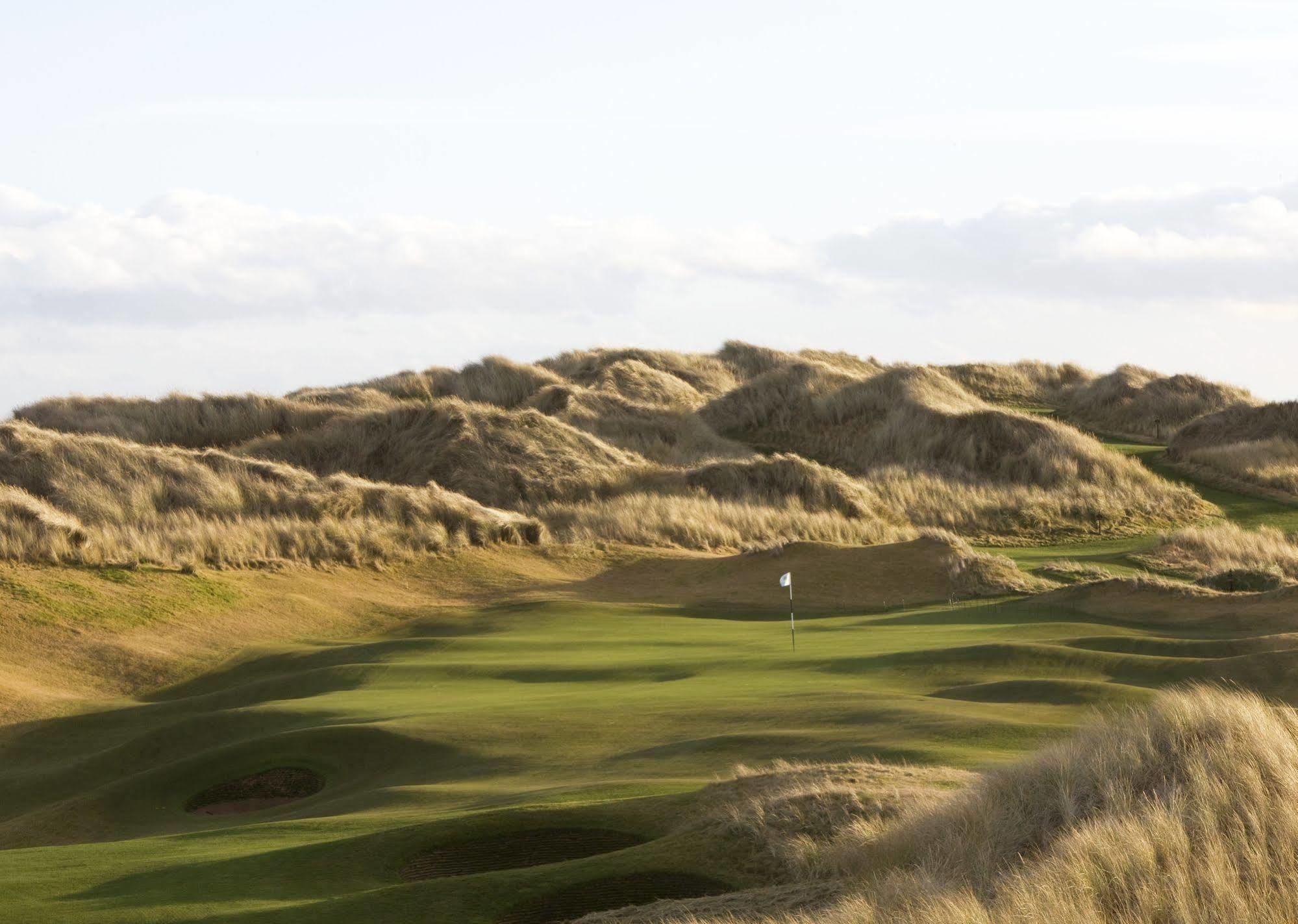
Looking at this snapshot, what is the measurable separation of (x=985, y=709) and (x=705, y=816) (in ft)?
16.3

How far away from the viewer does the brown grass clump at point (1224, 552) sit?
95.7 feet

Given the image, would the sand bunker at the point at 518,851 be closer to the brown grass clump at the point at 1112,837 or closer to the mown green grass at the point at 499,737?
the mown green grass at the point at 499,737

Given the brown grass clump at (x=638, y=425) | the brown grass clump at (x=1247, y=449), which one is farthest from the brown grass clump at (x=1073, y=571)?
the brown grass clump at (x=638, y=425)

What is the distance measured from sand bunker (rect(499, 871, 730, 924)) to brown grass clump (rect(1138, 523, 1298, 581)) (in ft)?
69.9

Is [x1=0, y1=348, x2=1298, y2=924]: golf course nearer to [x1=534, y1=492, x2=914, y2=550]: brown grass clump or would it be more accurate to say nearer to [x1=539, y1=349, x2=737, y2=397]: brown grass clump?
[x1=534, y1=492, x2=914, y2=550]: brown grass clump

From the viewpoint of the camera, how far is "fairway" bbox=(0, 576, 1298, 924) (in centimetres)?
941

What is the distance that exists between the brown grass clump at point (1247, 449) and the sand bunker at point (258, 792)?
109 feet

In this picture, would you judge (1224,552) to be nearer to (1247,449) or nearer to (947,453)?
(947,453)

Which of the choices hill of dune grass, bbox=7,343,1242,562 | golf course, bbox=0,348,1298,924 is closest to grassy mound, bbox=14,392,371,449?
hill of dune grass, bbox=7,343,1242,562

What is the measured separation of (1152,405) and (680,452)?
20.5 metres

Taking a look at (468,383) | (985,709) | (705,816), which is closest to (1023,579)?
(985,709)

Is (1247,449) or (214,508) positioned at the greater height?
(214,508)

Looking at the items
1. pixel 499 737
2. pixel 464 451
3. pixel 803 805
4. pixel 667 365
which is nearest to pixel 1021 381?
pixel 667 365

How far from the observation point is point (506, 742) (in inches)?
565
